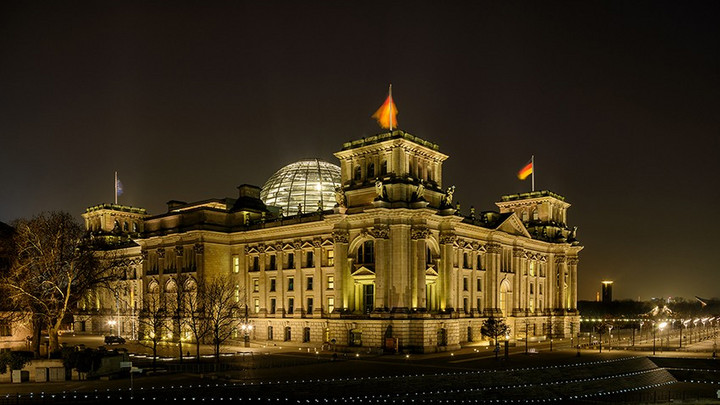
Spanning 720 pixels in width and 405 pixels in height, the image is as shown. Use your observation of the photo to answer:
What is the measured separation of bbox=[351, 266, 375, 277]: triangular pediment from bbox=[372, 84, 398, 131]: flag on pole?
1755cm

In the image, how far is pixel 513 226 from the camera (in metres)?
103

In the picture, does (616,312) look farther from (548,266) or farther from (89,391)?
(89,391)

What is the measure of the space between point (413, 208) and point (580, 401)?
100 feet

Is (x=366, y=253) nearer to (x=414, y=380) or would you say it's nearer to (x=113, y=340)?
(x=414, y=380)

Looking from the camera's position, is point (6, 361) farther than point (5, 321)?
No

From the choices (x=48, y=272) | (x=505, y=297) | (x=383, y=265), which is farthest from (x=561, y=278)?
(x=48, y=272)

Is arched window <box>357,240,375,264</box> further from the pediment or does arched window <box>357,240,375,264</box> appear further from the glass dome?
the glass dome

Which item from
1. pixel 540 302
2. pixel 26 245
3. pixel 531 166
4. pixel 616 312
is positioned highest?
pixel 531 166

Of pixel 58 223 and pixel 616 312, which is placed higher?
pixel 58 223

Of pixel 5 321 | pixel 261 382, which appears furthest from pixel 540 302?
pixel 5 321

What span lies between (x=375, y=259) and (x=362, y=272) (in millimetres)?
2763

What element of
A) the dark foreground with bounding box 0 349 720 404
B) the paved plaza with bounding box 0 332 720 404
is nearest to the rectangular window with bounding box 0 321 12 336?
the paved plaza with bounding box 0 332 720 404

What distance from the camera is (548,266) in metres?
118

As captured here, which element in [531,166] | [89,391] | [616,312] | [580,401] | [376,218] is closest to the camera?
[89,391]
